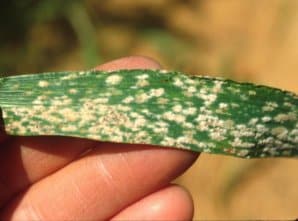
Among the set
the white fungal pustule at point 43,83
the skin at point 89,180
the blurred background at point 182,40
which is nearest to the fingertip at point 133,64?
the skin at point 89,180

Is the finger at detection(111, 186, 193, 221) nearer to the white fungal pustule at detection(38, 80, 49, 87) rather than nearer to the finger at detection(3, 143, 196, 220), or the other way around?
the finger at detection(3, 143, 196, 220)

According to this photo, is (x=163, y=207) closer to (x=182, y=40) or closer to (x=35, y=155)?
(x=35, y=155)

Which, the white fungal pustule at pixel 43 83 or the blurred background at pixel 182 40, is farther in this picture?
the blurred background at pixel 182 40

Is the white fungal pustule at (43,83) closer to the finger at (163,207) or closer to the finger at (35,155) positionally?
the finger at (35,155)

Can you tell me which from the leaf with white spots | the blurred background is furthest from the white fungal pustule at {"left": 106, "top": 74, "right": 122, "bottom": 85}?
the blurred background

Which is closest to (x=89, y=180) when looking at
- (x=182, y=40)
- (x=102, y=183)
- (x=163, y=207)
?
(x=102, y=183)
